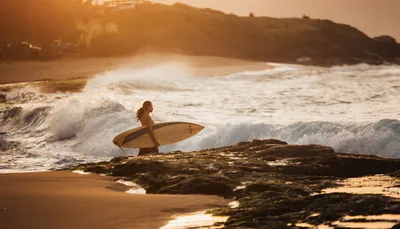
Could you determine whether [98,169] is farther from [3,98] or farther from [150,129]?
[3,98]

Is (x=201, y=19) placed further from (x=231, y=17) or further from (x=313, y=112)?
(x=313, y=112)

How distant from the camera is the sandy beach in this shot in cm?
755

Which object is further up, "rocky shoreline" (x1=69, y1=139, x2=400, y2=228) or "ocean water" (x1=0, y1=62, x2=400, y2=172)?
"rocky shoreline" (x1=69, y1=139, x2=400, y2=228)

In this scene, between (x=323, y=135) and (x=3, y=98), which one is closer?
(x=323, y=135)

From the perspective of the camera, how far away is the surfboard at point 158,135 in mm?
15983

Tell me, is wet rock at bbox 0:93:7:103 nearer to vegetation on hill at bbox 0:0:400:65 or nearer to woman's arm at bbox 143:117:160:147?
woman's arm at bbox 143:117:160:147

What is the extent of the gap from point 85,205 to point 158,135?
7.93 m

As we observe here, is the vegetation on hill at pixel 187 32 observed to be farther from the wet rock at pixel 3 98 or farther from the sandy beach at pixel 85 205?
the sandy beach at pixel 85 205

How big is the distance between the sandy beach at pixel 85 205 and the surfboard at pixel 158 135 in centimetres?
555

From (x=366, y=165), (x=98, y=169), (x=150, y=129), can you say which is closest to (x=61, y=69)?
(x=150, y=129)

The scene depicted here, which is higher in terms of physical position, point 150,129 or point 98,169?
point 150,129

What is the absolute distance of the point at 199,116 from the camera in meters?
23.6

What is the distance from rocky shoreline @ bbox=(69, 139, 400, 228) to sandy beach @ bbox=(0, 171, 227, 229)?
18.3 inches

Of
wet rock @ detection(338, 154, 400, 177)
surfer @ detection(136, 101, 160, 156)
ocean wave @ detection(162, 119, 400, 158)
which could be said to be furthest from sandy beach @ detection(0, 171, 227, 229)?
ocean wave @ detection(162, 119, 400, 158)
